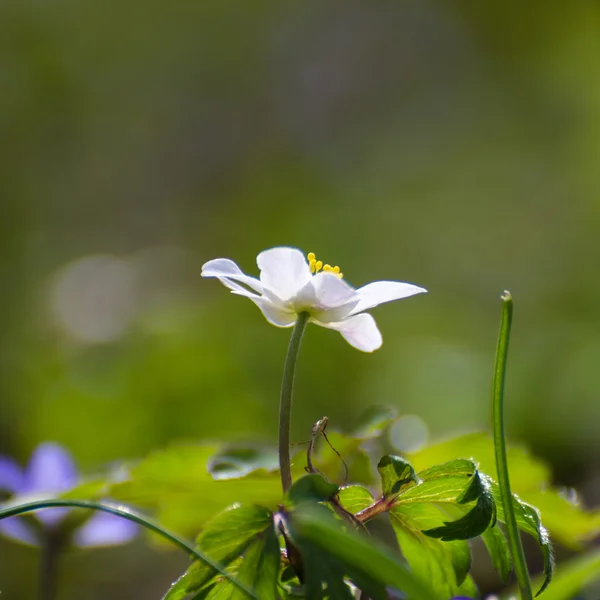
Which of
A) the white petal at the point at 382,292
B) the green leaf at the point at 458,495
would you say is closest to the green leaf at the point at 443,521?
the green leaf at the point at 458,495

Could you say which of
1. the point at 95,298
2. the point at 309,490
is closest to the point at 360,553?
the point at 309,490

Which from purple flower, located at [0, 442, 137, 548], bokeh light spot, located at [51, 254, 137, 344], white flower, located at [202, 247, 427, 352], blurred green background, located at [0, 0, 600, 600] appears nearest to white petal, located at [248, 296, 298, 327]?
white flower, located at [202, 247, 427, 352]

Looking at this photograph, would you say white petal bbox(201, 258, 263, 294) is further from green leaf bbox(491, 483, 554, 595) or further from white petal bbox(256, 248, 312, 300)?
green leaf bbox(491, 483, 554, 595)

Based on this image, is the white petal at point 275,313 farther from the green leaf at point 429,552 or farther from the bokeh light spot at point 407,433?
the bokeh light spot at point 407,433

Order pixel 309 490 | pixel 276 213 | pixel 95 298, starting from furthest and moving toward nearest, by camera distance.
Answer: pixel 276 213
pixel 95 298
pixel 309 490

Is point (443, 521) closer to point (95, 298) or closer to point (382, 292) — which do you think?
point (382, 292)

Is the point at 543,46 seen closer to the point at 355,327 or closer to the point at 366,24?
the point at 366,24
